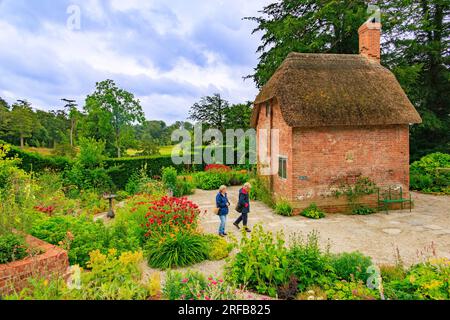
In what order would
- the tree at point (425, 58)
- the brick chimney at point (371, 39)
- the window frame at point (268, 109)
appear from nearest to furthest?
the window frame at point (268, 109)
the brick chimney at point (371, 39)
the tree at point (425, 58)

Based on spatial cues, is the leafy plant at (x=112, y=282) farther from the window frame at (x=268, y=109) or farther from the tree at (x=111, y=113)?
the tree at (x=111, y=113)

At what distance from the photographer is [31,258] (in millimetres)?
5102

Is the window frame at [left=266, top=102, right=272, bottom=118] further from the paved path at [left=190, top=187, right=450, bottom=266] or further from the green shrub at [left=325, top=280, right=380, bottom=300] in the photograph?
the green shrub at [left=325, top=280, right=380, bottom=300]

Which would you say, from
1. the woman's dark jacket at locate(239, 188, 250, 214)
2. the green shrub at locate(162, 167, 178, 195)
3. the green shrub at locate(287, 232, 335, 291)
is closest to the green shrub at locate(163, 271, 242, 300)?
the green shrub at locate(287, 232, 335, 291)

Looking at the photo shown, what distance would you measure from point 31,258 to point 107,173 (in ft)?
39.7

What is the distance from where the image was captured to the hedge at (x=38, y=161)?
49.5ft

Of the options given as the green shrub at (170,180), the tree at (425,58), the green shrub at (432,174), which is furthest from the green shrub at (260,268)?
the tree at (425,58)

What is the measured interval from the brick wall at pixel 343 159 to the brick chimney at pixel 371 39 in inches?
163

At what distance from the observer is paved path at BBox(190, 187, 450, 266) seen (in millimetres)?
8047

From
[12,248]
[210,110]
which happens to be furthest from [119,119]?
[12,248]

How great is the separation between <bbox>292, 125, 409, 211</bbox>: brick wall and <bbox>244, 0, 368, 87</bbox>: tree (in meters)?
7.86
